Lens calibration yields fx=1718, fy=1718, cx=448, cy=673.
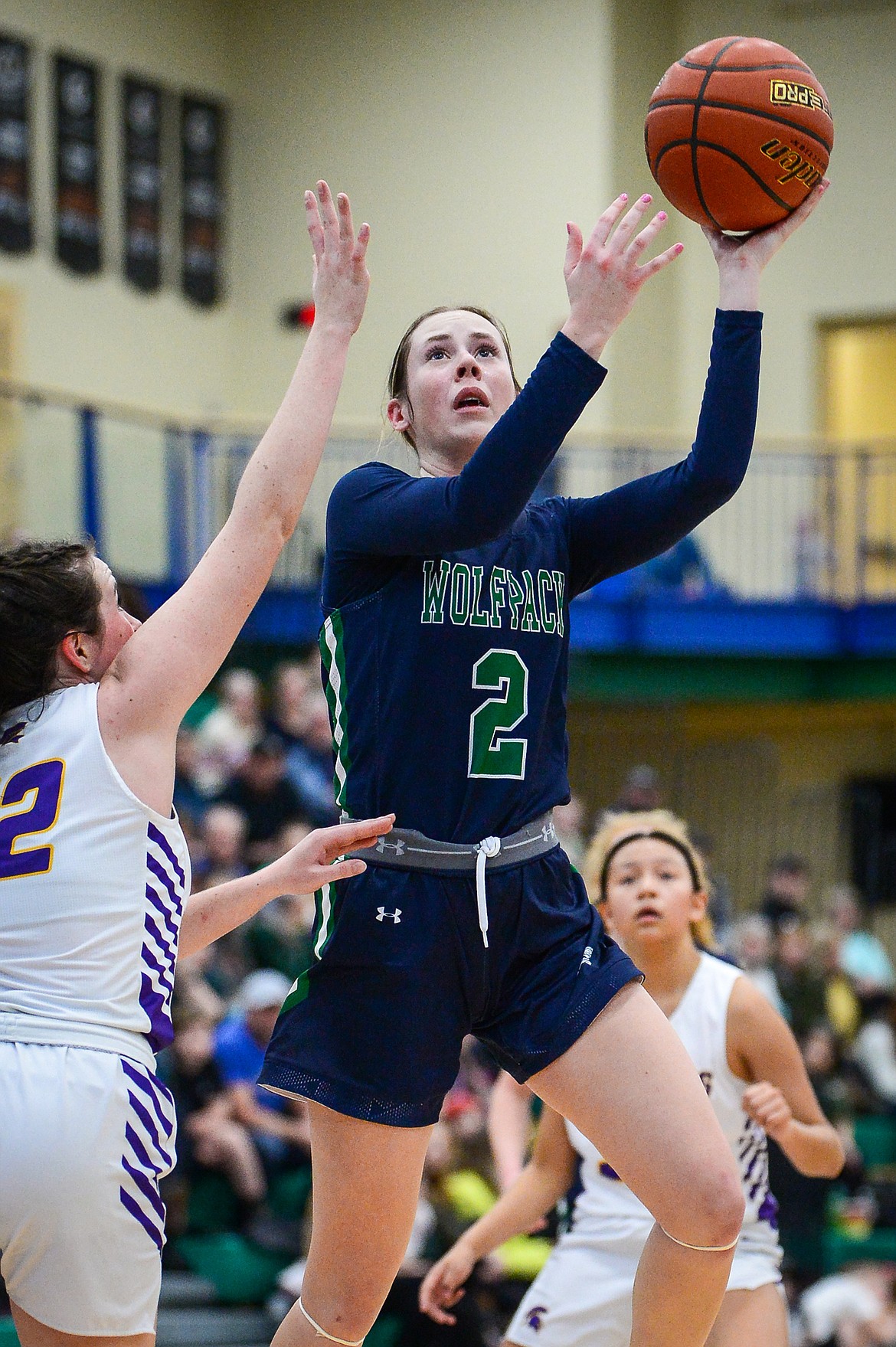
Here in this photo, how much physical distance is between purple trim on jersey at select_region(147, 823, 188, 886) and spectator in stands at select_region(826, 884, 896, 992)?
1005 centimetres

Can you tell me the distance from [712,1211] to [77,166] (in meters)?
13.9

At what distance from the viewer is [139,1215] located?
2.40 meters

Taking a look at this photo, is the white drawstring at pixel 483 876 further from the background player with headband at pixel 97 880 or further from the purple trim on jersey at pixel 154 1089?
the purple trim on jersey at pixel 154 1089

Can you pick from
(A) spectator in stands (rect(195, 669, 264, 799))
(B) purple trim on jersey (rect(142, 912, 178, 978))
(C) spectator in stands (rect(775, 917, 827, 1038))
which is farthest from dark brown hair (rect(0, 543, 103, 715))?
(C) spectator in stands (rect(775, 917, 827, 1038))

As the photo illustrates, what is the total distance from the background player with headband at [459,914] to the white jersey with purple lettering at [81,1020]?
1.72 feet

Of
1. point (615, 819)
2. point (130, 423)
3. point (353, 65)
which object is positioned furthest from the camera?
point (353, 65)

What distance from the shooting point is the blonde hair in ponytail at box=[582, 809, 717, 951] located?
14.1ft

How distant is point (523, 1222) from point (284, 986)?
3.85 meters

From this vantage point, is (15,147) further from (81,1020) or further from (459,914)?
(81,1020)

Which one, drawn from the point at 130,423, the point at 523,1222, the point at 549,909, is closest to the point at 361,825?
the point at 549,909

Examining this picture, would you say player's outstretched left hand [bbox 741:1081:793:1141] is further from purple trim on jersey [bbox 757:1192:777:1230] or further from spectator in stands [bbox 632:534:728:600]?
spectator in stands [bbox 632:534:728:600]

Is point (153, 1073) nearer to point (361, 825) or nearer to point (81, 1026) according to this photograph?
point (81, 1026)

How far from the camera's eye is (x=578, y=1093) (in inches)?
115

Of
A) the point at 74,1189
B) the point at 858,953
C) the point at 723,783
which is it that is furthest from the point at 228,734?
the point at 74,1189
